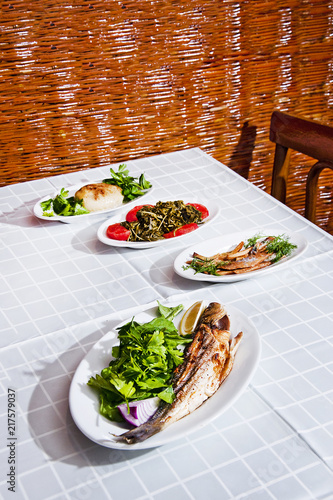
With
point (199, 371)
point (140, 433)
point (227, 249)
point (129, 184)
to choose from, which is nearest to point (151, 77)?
point (129, 184)

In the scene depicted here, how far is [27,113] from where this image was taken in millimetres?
2301

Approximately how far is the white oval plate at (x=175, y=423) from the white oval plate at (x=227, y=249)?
0.60ft

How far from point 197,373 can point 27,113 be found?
1.72 meters

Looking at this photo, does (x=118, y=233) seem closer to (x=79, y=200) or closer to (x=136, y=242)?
(x=136, y=242)

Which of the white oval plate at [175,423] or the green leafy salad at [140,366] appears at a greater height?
the green leafy salad at [140,366]

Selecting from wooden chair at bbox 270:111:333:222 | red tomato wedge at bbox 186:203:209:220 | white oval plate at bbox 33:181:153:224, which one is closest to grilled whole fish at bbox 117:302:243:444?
red tomato wedge at bbox 186:203:209:220

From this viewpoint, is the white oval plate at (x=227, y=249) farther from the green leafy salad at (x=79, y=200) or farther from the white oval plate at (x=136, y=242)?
the green leafy salad at (x=79, y=200)

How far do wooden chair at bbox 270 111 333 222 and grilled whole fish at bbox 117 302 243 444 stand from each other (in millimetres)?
1251

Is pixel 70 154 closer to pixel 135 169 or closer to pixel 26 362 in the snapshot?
pixel 135 169

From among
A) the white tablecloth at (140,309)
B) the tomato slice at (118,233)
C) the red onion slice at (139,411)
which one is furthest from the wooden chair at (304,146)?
the red onion slice at (139,411)

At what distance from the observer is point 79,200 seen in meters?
1.68

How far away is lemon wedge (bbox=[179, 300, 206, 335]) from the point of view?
1.06m

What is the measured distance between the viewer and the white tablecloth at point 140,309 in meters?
0.80

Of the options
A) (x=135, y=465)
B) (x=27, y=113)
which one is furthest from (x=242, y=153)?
(x=135, y=465)
